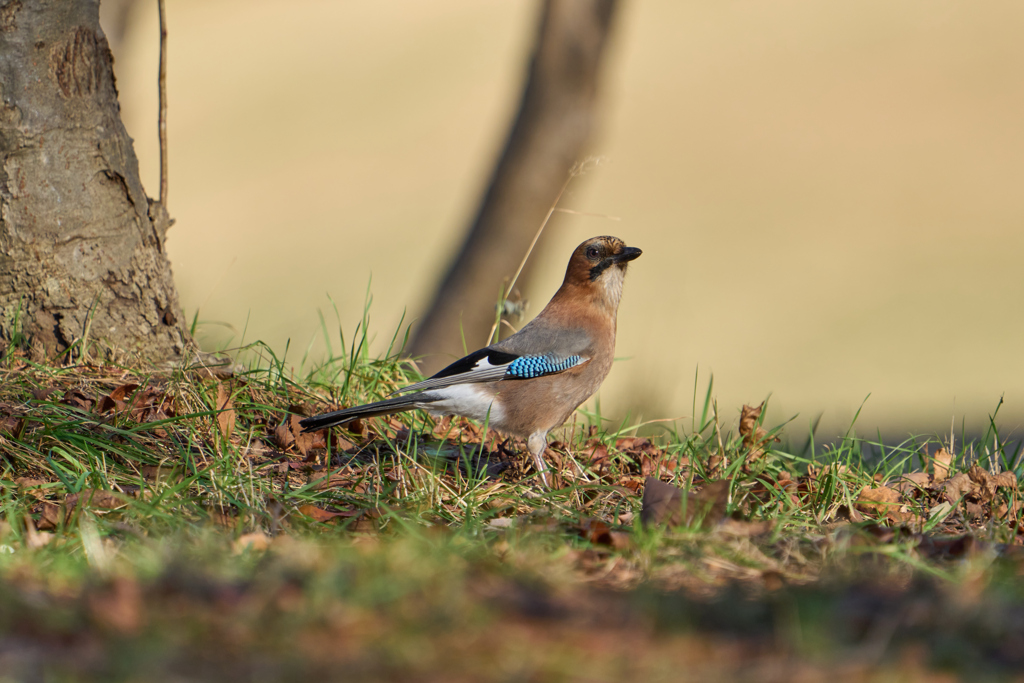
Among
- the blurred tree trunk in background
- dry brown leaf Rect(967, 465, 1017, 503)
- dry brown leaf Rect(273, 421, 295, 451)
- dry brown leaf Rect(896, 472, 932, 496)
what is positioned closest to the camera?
dry brown leaf Rect(967, 465, 1017, 503)

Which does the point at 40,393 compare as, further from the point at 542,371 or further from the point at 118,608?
the point at 118,608

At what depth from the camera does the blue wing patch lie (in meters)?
4.71

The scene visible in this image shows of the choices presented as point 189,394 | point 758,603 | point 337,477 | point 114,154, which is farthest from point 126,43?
point 758,603

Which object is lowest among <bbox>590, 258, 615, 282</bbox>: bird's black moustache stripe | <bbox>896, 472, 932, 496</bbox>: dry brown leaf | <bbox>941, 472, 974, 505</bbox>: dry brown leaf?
<bbox>896, 472, 932, 496</bbox>: dry brown leaf

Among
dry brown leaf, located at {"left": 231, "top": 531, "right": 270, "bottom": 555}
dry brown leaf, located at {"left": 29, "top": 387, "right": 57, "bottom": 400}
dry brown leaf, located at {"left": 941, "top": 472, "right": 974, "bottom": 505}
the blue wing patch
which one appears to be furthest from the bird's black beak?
dry brown leaf, located at {"left": 29, "top": 387, "right": 57, "bottom": 400}

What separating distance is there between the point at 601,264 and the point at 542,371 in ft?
2.43

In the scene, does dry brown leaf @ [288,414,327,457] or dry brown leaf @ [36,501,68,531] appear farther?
dry brown leaf @ [288,414,327,457]

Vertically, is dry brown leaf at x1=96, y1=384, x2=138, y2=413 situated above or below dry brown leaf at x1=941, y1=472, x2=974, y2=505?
above

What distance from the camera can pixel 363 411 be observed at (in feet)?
13.9

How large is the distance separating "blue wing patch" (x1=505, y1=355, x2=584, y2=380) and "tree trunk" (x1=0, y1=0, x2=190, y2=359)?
6.15 ft

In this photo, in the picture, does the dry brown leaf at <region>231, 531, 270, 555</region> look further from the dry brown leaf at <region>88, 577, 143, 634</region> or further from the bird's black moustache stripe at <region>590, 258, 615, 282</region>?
the bird's black moustache stripe at <region>590, 258, 615, 282</region>

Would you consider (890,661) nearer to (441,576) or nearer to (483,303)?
(441,576)

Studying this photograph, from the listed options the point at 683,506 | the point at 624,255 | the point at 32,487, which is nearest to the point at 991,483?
the point at 683,506

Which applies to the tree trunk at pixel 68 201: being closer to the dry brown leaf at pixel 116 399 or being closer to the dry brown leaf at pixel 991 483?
the dry brown leaf at pixel 116 399
